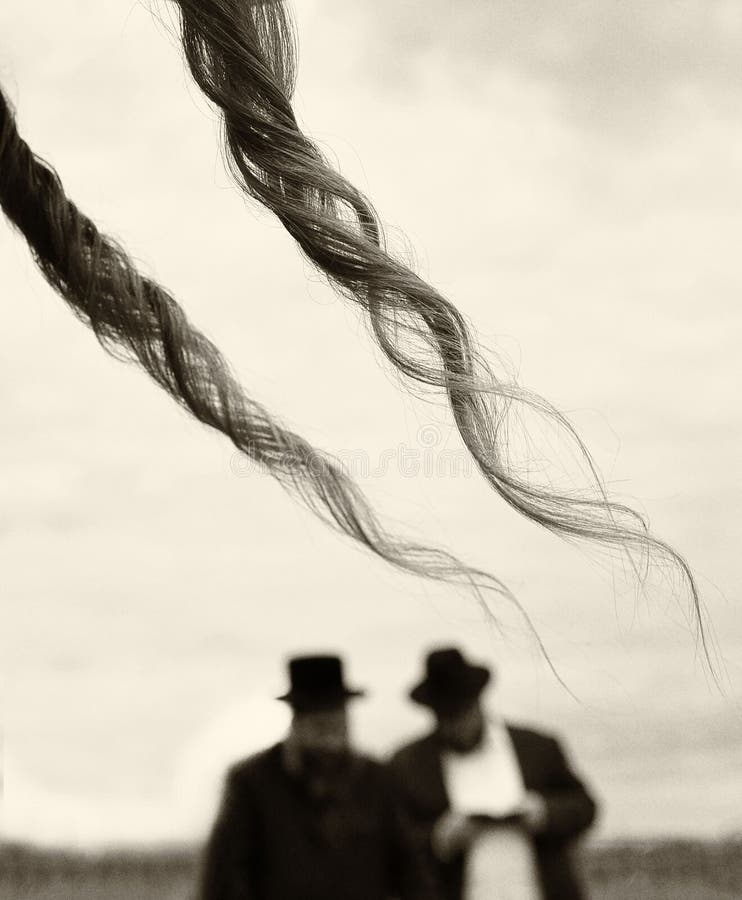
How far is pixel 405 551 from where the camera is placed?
1.61 m

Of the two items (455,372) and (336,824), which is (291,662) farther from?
(455,372)

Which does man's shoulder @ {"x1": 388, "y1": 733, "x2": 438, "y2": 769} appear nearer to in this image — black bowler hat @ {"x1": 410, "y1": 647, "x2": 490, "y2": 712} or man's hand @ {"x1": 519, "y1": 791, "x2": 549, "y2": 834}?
black bowler hat @ {"x1": 410, "y1": 647, "x2": 490, "y2": 712}

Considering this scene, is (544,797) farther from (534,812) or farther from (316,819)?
(316,819)

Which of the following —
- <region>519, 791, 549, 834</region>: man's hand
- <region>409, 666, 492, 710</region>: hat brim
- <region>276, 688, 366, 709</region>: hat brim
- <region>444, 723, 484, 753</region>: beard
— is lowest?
<region>519, 791, 549, 834</region>: man's hand

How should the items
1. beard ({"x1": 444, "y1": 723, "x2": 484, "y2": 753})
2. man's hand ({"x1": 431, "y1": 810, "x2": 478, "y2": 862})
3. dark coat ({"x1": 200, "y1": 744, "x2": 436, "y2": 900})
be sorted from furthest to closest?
beard ({"x1": 444, "y1": 723, "x2": 484, "y2": 753}), man's hand ({"x1": 431, "y1": 810, "x2": 478, "y2": 862}), dark coat ({"x1": 200, "y1": 744, "x2": 436, "y2": 900})

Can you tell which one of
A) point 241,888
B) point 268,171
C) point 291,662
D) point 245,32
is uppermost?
point 245,32

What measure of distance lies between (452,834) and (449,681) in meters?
0.28

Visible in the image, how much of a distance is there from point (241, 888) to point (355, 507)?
0.91 meters

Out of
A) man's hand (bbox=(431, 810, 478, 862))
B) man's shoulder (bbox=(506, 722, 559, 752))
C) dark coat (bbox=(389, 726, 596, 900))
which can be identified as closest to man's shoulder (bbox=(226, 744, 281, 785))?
dark coat (bbox=(389, 726, 596, 900))

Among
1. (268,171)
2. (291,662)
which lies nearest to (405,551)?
(268,171)

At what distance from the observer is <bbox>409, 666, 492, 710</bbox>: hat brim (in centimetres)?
266

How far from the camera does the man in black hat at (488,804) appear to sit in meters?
2.58

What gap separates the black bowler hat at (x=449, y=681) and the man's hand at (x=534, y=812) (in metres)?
0.22

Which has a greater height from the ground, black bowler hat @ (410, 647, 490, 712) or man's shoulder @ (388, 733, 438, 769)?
black bowler hat @ (410, 647, 490, 712)
